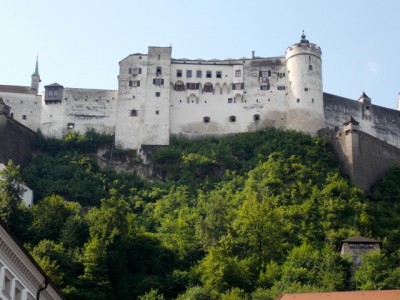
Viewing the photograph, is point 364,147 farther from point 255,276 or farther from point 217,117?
point 255,276

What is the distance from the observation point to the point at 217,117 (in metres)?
82.8

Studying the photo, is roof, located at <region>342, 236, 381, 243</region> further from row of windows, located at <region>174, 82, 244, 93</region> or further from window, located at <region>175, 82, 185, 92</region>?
window, located at <region>175, 82, 185, 92</region>

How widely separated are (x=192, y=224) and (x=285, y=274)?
12.2m

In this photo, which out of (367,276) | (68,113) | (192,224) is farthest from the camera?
(68,113)

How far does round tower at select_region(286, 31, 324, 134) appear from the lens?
268 feet

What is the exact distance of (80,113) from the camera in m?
81.9

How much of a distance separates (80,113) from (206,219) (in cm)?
2497

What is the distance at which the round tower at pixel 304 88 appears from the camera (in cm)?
8156

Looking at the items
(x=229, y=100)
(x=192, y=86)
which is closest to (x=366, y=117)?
(x=229, y=100)

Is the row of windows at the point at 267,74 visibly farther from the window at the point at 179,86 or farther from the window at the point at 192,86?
the window at the point at 179,86

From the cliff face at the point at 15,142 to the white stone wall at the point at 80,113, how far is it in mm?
2922

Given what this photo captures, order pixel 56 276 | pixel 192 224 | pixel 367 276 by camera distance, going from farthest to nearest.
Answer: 1. pixel 192 224
2. pixel 367 276
3. pixel 56 276

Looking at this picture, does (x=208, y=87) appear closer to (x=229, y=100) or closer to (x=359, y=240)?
(x=229, y=100)

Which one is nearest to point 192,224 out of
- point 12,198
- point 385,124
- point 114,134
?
point 12,198
